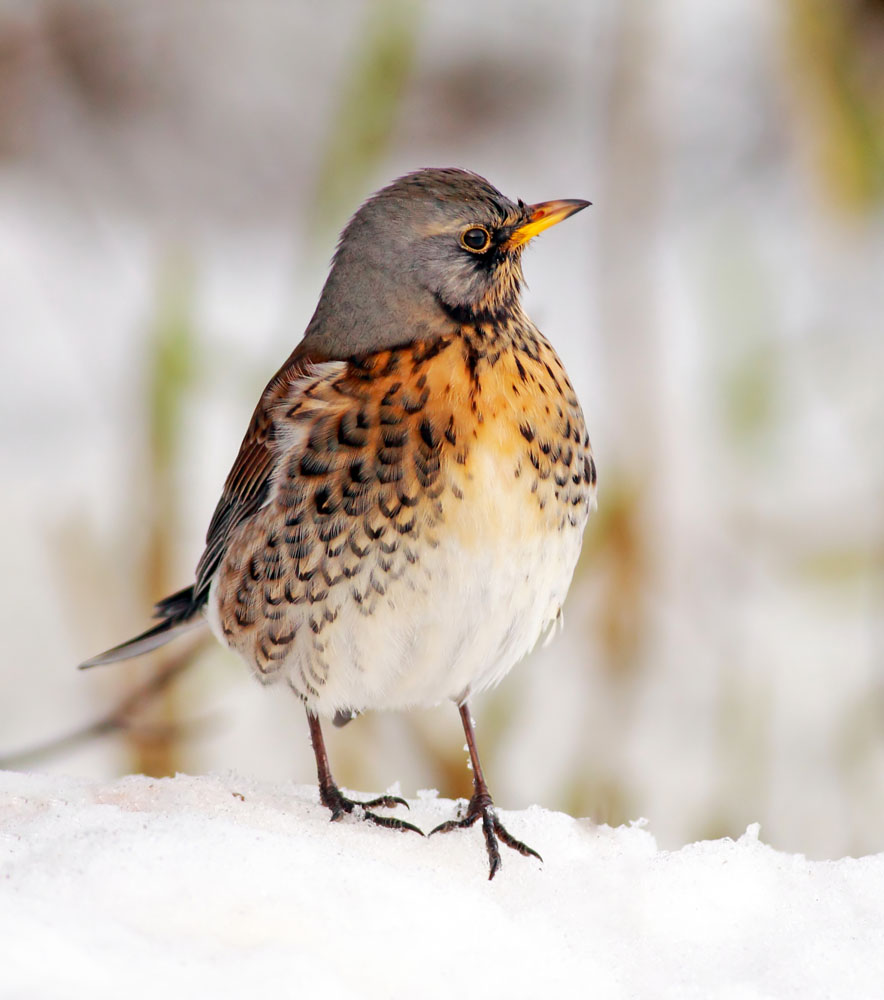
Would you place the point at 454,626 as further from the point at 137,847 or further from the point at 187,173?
the point at 187,173

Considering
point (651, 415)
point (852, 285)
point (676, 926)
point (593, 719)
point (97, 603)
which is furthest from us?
point (852, 285)

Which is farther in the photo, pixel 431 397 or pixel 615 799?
pixel 615 799

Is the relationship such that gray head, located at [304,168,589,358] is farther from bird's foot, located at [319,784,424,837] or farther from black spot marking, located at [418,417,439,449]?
bird's foot, located at [319,784,424,837]

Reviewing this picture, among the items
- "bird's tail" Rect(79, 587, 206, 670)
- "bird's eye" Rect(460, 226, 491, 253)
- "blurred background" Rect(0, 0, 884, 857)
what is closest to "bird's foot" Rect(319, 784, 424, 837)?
"blurred background" Rect(0, 0, 884, 857)

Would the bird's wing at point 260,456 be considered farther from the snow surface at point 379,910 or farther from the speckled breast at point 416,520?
the snow surface at point 379,910

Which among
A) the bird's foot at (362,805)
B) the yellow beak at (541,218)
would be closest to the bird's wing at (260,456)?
the yellow beak at (541,218)

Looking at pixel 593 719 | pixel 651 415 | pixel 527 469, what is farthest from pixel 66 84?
pixel 527 469

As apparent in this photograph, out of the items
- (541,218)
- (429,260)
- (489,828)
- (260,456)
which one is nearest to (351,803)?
(489,828)

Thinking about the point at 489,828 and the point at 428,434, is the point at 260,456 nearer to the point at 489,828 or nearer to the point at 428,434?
the point at 428,434
